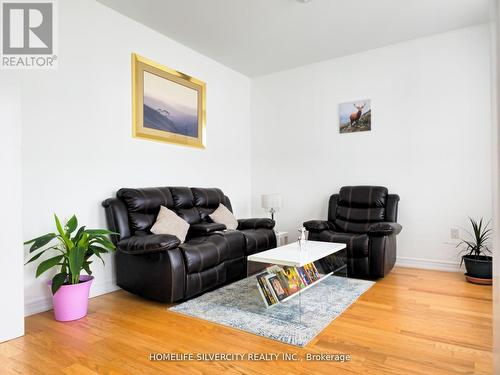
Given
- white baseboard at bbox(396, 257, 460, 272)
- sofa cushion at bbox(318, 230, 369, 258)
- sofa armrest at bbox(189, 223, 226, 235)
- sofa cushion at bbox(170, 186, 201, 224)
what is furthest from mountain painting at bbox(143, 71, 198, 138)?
white baseboard at bbox(396, 257, 460, 272)

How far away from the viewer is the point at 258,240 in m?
3.66

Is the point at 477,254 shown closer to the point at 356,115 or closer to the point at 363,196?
Result: the point at 363,196

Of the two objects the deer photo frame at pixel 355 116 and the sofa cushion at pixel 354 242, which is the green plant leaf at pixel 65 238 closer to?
the sofa cushion at pixel 354 242

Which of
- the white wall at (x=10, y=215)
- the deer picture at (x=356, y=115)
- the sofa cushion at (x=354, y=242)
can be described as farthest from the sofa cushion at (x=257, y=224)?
the white wall at (x=10, y=215)

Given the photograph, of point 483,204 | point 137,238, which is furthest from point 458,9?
point 137,238

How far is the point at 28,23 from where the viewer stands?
2693 millimetres

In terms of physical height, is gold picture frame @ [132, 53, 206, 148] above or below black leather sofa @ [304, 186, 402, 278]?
above

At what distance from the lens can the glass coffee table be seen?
2.56 metres

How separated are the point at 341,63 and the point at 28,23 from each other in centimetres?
357

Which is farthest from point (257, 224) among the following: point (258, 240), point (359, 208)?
point (359, 208)

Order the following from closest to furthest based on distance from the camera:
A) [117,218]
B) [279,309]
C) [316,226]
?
[279,309] < [117,218] < [316,226]

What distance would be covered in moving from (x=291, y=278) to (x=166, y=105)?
2479mm

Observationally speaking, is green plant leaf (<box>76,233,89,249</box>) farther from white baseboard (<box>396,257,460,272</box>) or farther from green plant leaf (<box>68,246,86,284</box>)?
white baseboard (<box>396,257,460,272</box>)

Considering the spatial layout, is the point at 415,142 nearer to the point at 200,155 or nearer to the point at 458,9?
the point at 458,9
